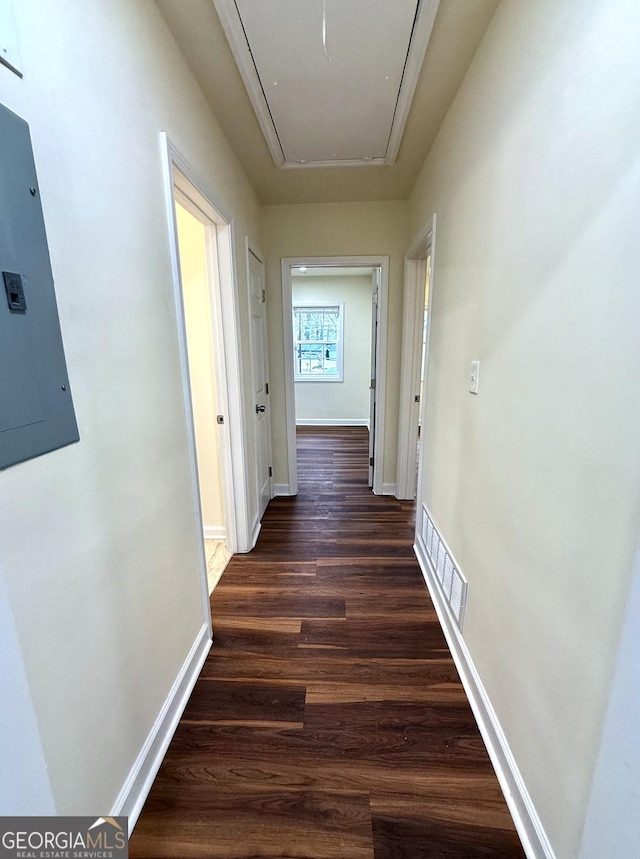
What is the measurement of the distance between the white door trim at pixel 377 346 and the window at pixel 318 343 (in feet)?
9.58

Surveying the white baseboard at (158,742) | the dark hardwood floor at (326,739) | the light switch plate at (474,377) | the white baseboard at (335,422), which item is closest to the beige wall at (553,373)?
the light switch plate at (474,377)

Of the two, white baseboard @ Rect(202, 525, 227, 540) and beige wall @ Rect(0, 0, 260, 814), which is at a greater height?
beige wall @ Rect(0, 0, 260, 814)

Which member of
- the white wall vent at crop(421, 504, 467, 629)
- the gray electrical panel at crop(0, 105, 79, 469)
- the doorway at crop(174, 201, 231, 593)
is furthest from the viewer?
the doorway at crop(174, 201, 231, 593)

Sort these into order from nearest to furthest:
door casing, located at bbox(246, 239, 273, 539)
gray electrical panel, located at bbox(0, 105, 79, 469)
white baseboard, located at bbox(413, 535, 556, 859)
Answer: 1. gray electrical panel, located at bbox(0, 105, 79, 469)
2. white baseboard, located at bbox(413, 535, 556, 859)
3. door casing, located at bbox(246, 239, 273, 539)

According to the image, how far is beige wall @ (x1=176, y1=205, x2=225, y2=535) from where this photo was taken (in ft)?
7.04

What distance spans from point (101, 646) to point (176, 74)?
1968 mm

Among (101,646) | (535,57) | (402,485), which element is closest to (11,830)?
(101,646)

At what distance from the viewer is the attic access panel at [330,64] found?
1.19 metres

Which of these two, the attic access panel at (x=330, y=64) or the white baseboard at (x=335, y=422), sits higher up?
the attic access panel at (x=330, y=64)

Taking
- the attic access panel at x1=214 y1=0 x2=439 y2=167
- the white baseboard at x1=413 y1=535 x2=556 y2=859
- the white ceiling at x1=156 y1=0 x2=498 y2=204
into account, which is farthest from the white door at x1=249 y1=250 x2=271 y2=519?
the white baseboard at x1=413 y1=535 x2=556 y2=859

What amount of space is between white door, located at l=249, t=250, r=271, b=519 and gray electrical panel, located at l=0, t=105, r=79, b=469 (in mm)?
1786

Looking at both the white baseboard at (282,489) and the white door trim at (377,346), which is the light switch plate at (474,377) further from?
the white baseboard at (282,489)

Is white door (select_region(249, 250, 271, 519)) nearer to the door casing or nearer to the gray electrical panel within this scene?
the door casing

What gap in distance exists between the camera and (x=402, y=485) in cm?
321
